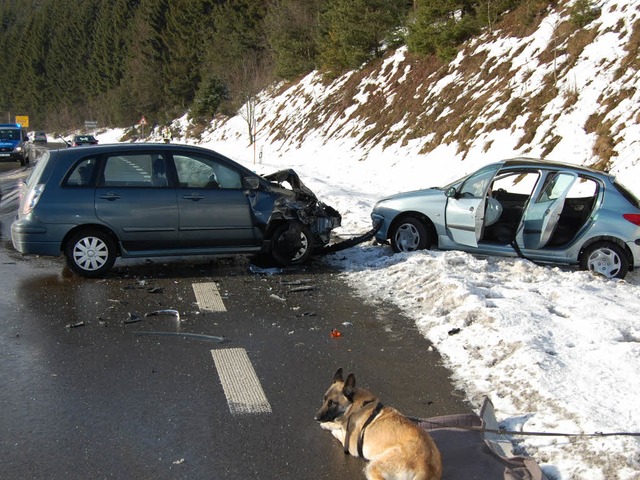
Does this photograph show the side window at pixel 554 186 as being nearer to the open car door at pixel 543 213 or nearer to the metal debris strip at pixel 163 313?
the open car door at pixel 543 213

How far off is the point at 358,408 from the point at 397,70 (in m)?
28.5

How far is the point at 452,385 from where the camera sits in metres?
4.80

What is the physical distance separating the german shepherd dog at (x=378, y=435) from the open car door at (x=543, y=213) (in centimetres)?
551

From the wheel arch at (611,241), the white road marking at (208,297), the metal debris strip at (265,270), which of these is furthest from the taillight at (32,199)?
the wheel arch at (611,241)

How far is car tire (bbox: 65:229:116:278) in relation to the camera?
787cm

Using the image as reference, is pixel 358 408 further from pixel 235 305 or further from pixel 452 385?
pixel 235 305

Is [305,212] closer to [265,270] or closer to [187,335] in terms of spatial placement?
[265,270]

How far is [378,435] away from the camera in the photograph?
137 inches

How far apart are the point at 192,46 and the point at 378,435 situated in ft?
245

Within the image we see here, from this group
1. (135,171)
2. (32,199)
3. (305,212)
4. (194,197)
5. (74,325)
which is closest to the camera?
(74,325)

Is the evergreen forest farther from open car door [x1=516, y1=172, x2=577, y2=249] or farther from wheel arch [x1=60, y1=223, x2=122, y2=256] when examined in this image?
wheel arch [x1=60, y1=223, x2=122, y2=256]

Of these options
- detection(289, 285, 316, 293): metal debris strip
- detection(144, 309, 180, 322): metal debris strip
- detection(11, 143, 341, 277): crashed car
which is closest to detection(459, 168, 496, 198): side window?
detection(11, 143, 341, 277): crashed car

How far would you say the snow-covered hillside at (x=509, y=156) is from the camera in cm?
432

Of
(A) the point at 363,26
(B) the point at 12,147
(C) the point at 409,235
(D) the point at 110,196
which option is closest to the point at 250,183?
(D) the point at 110,196
